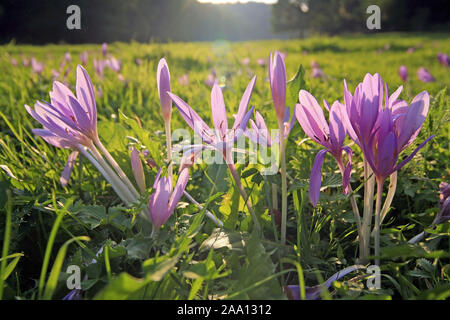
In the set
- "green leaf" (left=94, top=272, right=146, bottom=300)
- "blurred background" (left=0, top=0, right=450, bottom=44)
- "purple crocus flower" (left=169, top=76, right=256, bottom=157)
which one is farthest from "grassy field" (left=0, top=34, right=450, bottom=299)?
"blurred background" (left=0, top=0, right=450, bottom=44)

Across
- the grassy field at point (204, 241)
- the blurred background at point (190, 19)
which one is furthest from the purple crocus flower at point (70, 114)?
the blurred background at point (190, 19)

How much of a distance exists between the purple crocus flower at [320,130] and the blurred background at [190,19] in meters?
13.1

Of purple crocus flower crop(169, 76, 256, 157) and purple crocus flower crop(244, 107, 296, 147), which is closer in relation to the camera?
purple crocus flower crop(169, 76, 256, 157)

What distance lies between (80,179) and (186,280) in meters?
0.60

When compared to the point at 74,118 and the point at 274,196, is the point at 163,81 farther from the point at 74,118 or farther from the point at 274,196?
the point at 274,196

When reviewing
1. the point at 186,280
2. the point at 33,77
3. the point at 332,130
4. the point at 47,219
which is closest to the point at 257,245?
the point at 186,280

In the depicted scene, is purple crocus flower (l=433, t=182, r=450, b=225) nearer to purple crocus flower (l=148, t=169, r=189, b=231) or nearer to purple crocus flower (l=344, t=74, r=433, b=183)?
purple crocus flower (l=344, t=74, r=433, b=183)

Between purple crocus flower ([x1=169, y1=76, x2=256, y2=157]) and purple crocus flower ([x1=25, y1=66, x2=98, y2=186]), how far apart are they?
22 cm

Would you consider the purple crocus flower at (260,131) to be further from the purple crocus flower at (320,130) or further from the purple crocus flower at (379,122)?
the purple crocus flower at (379,122)

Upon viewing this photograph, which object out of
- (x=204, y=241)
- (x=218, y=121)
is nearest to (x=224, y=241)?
(x=204, y=241)

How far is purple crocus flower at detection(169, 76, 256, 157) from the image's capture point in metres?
0.71

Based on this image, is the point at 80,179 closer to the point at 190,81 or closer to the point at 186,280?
the point at 186,280

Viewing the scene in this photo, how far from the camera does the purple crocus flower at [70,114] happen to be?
0.76 metres
